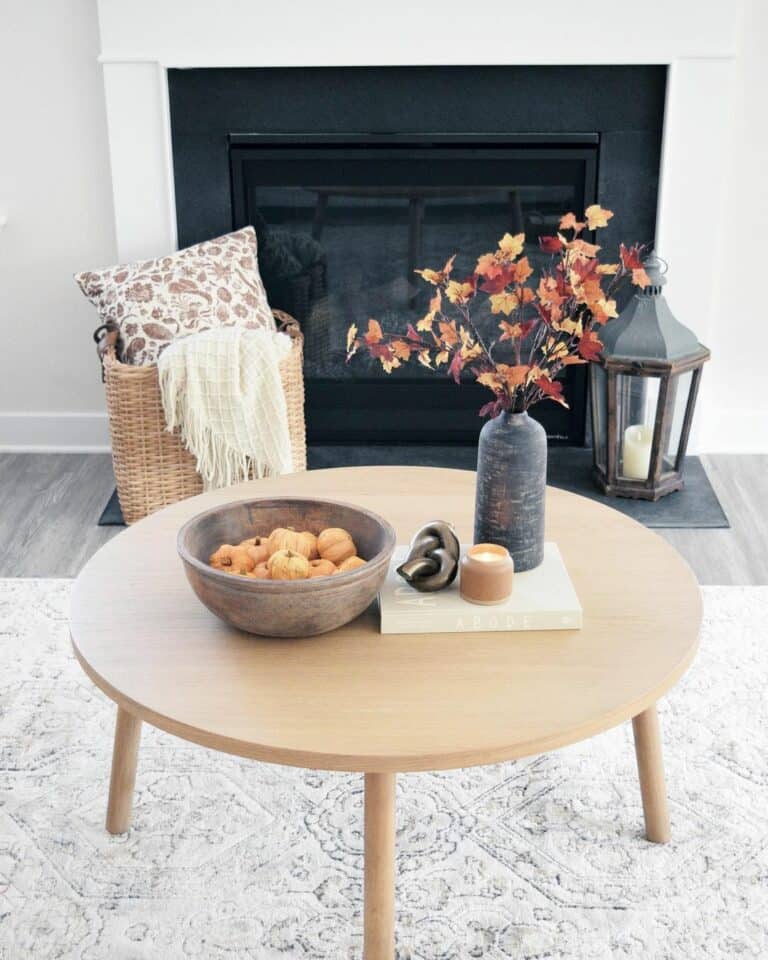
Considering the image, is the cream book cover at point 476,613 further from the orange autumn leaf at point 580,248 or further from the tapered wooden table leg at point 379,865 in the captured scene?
the orange autumn leaf at point 580,248

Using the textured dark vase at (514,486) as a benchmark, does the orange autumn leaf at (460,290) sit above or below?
above

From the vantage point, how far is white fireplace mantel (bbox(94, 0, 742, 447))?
297cm

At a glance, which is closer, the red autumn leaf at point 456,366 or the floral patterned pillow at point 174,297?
the red autumn leaf at point 456,366

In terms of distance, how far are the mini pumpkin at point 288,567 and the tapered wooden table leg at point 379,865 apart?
27cm

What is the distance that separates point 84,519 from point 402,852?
1.56m

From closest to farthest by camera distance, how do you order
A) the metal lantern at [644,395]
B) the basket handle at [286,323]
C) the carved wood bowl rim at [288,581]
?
the carved wood bowl rim at [288,581] < the metal lantern at [644,395] < the basket handle at [286,323]

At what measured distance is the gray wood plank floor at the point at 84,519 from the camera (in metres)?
2.71

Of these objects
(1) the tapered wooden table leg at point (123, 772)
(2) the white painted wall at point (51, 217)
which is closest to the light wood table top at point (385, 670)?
(1) the tapered wooden table leg at point (123, 772)

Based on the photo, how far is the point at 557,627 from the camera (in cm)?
155

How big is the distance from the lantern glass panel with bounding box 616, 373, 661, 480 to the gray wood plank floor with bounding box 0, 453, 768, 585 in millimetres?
205

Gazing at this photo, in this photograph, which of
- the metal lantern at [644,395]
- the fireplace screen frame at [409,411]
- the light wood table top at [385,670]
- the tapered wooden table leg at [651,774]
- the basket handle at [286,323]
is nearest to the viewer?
the light wood table top at [385,670]

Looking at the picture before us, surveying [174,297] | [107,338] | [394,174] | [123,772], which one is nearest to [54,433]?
[107,338]

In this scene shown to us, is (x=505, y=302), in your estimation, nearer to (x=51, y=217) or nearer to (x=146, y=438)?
(x=146, y=438)

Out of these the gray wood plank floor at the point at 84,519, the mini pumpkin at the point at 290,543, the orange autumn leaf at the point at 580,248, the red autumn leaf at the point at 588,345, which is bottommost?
the gray wood plank floor at the point at 84,519
